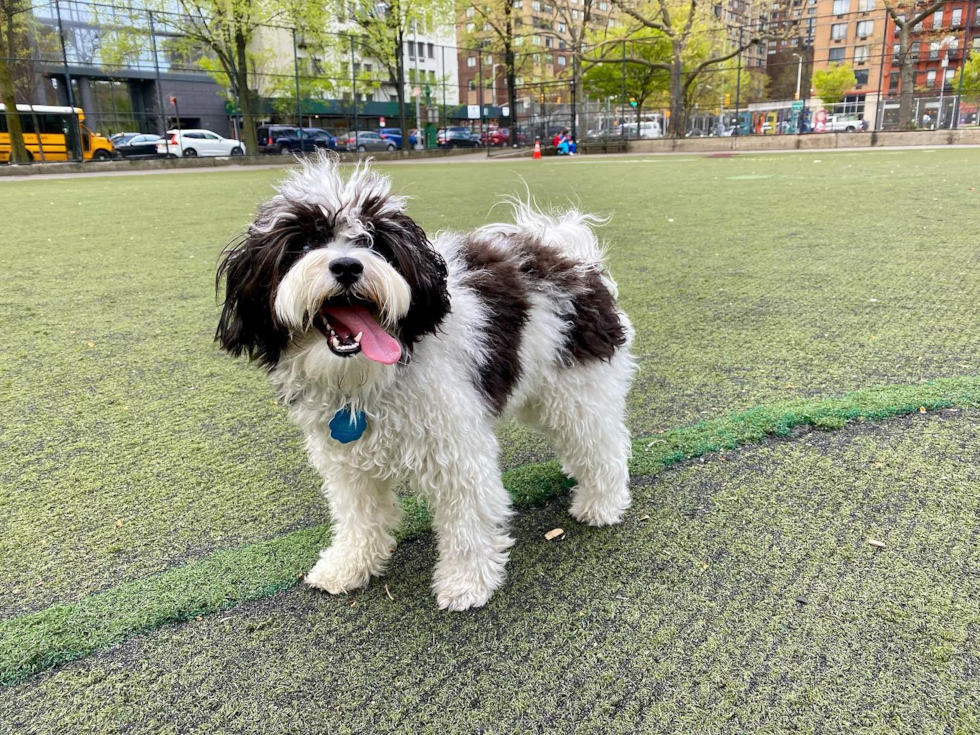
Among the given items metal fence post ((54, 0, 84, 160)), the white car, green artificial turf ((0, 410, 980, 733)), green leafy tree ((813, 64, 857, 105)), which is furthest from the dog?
green leafy tree ((813, 64, 857, 105))

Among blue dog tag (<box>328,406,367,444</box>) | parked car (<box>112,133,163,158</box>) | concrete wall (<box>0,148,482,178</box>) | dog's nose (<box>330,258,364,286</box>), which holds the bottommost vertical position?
blue dog tag (<box>328,406,367,444</box>)

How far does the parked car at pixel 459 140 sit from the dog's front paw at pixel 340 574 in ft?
131

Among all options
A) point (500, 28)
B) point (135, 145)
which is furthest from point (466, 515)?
point (500, 28)

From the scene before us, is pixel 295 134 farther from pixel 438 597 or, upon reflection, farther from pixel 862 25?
pixel 862 25

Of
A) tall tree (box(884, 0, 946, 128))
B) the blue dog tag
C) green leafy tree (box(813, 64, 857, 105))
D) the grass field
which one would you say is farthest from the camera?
green leafy tree (box(813, 64, 857, 105))

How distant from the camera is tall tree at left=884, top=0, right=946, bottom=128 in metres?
28.8

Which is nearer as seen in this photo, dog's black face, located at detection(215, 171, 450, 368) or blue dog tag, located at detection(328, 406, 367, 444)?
dog's black face, located at detection(215, 171, 450, 368)

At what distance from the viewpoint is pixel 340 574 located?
233cm

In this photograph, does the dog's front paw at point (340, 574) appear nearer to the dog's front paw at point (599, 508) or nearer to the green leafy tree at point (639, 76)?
the dog's front paw at point (599, 508)

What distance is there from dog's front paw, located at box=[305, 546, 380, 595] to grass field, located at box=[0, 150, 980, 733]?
0.05 m

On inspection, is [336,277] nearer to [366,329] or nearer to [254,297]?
[366,329]

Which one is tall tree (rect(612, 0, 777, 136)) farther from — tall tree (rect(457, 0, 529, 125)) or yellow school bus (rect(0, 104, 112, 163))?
yellow school bus (rect(0, 104, 112, 163))

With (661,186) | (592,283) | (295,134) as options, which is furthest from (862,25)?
(592,283)

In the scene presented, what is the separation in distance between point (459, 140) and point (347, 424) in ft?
134
